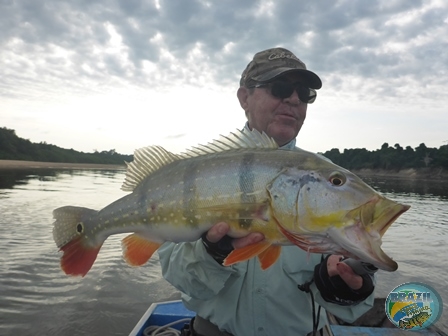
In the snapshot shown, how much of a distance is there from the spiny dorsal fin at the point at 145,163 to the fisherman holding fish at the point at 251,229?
0.03ft

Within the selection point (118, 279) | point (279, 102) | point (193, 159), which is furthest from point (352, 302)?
point (118, 279)

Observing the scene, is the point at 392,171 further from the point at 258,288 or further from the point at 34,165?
the point at 258,288

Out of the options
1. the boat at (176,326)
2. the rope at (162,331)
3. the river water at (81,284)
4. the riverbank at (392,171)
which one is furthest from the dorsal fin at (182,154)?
the riverbank at (392,171)

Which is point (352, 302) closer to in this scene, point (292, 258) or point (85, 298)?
point (292, 258)

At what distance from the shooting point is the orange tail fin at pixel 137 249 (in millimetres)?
2868

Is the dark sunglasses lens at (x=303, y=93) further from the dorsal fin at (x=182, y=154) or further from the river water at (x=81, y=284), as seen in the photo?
the river water at (x=81, y=284)

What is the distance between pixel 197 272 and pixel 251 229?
72cm

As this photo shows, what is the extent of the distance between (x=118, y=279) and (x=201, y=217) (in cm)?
798

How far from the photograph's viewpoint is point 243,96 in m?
4.14

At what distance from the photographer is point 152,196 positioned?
9.14 feet

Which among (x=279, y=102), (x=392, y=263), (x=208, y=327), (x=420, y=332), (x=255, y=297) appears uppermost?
(x=279, y=102)

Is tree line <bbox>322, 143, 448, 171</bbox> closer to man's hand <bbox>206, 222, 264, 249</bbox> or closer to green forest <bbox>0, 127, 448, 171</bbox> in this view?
green forest <bbox>0, 127, 448, 171</bbox>

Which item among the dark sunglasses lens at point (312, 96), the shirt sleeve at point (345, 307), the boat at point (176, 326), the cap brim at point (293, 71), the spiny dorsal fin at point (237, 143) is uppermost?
the cap brim at point (293, 71)

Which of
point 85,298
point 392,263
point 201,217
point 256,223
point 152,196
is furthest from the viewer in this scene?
point 85,298
